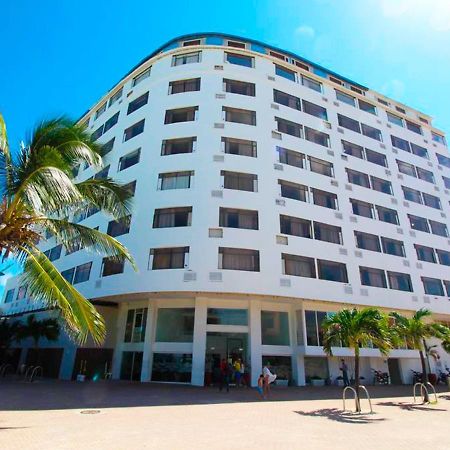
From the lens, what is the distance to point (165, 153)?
24766mm

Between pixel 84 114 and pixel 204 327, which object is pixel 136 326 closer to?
pixel 204 327

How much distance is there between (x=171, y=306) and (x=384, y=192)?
2137 centimetres

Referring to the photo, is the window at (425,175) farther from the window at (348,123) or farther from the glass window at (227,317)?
the glass window at (227,317)

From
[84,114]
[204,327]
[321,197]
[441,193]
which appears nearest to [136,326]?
[204,327]

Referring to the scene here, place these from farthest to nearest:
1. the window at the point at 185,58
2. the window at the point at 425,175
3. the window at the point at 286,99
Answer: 1. the window at the point at 425,175
2. the window at the point at 286,99
3. the window at the point at 185,58

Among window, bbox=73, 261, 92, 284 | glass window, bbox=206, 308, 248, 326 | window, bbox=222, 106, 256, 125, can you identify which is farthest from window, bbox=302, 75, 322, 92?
window, bbox=73, 261, 92, 284

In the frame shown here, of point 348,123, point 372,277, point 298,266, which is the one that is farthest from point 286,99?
point 372,277

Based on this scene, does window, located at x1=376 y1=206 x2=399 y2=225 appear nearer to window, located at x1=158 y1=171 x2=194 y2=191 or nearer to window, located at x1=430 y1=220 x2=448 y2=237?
window, located at x1=430 y1=220 x2=448 y2=237

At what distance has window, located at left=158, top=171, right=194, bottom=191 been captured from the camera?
917 inches

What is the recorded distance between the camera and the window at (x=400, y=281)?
26719 millimetres

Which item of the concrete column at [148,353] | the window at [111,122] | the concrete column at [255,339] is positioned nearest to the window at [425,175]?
the concrete column at [255,339]

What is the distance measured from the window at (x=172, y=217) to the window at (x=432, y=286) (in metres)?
20.8

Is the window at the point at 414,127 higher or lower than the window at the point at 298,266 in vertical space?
higher

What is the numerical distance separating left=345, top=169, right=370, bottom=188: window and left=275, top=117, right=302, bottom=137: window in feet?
18.2
